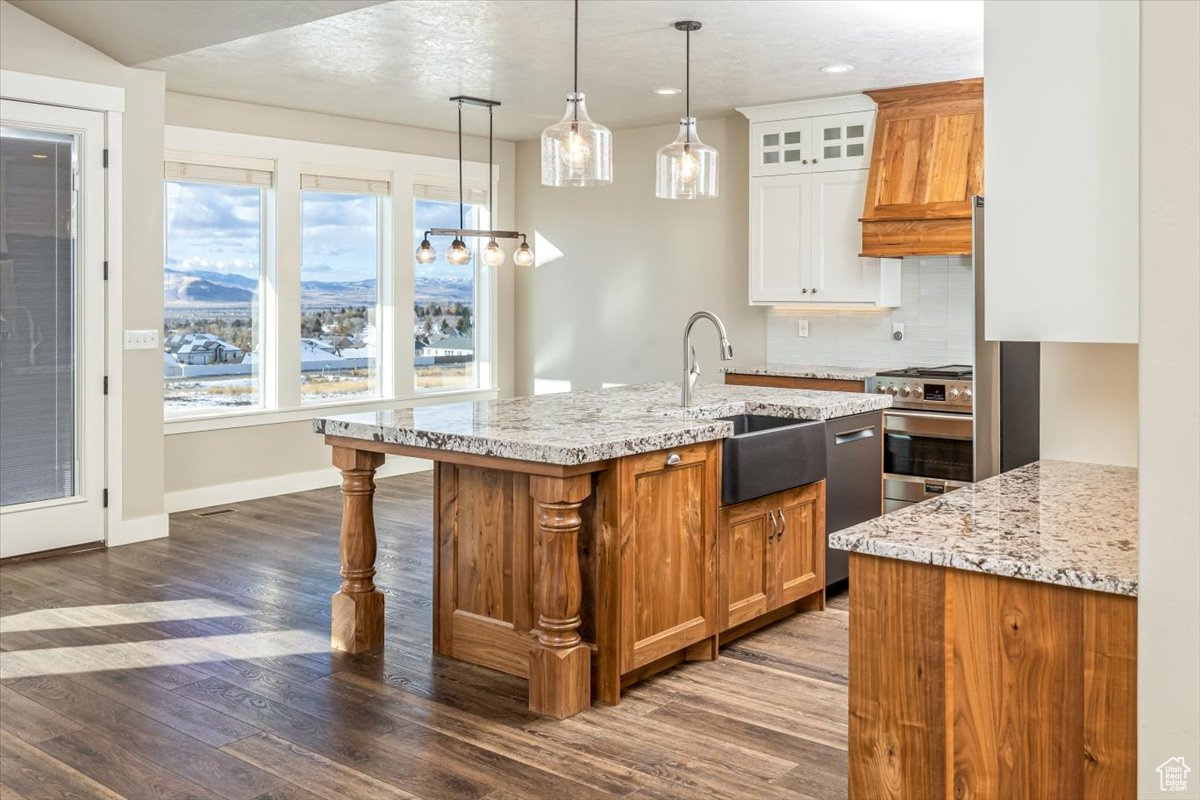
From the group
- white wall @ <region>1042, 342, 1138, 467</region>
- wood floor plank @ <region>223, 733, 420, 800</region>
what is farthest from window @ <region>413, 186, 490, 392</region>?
white wall @ <region>1042, 342, 1138, 467</region>

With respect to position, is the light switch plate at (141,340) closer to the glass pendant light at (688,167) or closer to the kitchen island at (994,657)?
the glass pendant light at (688,167)

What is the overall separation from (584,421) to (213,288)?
3.99 metres

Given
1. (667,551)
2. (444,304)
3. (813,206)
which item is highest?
(813,206)

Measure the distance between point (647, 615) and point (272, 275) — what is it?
4.50 metres

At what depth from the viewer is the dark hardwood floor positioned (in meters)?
2.77

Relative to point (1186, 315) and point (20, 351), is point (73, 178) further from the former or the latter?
point (1186, 315)

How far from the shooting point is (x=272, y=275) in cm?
694

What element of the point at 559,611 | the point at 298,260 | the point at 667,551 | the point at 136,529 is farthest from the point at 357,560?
the point at 298,260

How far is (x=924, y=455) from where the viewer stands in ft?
18.7

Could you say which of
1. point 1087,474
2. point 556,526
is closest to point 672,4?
point 556,526

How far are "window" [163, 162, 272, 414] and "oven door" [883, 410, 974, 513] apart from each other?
13.6 ft

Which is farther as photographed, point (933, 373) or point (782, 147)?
point (782, 147)

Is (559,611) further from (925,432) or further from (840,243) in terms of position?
(840,243)

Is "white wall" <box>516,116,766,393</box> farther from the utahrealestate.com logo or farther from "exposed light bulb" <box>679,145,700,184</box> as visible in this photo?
the utahrealestate.com logo
